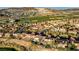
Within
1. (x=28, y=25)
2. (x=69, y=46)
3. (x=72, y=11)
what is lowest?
(x=69, y=46)

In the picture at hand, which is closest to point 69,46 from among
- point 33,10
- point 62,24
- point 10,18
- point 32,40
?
→ point 62,24

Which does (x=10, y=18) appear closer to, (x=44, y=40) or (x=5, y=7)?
(x=5, y=7)

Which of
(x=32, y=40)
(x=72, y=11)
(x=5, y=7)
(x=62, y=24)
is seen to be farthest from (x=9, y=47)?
(x=72, y=11)

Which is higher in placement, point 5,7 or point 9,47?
point 5,7

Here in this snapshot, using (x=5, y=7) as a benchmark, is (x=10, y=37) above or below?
below

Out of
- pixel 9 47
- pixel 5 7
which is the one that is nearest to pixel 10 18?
pixel 5 7
